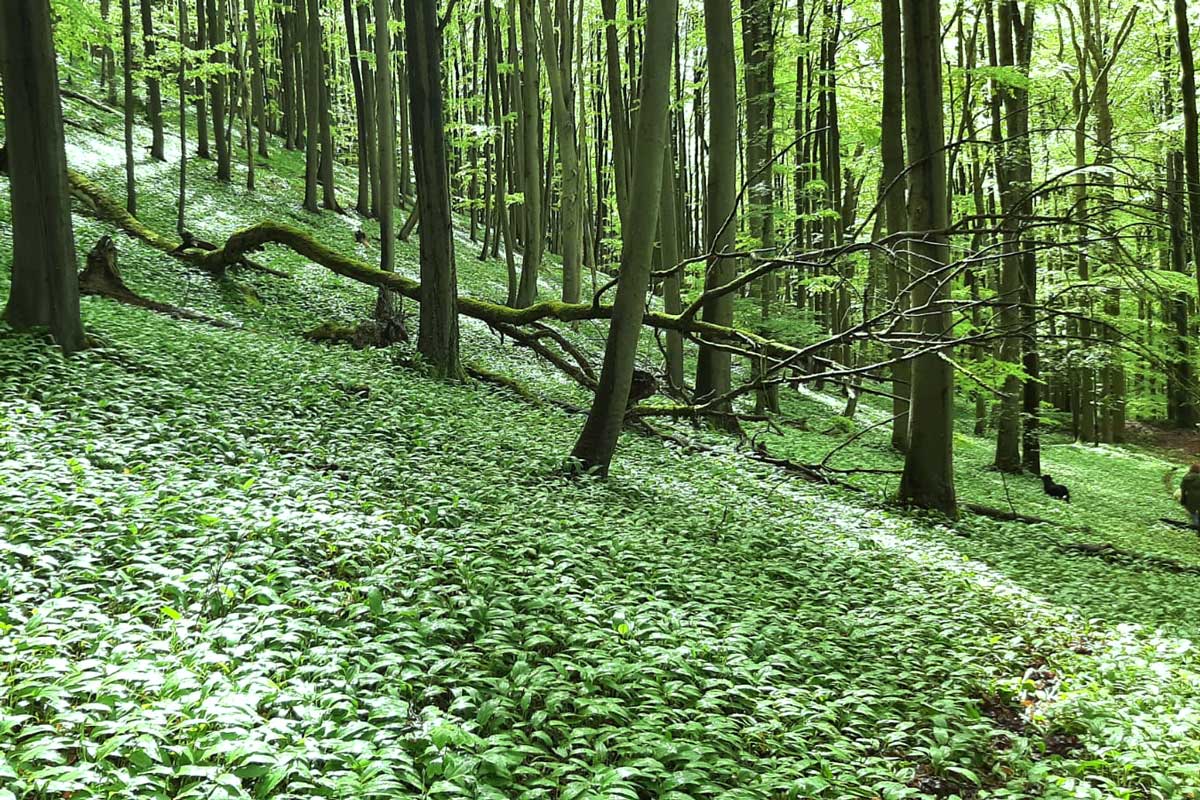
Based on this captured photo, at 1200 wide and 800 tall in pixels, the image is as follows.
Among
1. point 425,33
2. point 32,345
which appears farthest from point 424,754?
point 425,33

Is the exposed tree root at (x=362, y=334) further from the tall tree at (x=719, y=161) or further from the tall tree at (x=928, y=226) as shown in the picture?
the tall tree at (x=928, y=226)

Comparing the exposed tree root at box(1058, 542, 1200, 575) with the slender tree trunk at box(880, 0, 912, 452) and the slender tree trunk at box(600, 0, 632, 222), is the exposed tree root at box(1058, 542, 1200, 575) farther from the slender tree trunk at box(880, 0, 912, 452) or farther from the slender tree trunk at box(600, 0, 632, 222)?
the slender tree trunk at box(600, 0, 632, 222)

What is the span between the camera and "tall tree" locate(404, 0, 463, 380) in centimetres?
970

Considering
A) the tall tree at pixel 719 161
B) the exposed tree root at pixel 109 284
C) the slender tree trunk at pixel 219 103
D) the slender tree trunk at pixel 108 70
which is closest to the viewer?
the tall tree at pixel 719 161

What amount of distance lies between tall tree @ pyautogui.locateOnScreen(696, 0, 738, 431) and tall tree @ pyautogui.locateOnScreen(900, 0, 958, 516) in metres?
2.21

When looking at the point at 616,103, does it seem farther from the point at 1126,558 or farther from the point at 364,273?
the point at 1126,558

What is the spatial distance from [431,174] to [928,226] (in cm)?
647

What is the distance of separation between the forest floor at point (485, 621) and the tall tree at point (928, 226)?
570mm

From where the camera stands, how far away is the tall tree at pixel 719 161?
947 centimetres

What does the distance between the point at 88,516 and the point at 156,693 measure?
1.91 metres

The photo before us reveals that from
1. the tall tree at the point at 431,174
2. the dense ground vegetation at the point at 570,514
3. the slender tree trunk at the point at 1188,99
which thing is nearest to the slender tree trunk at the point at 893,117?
the dense ground vegetation at the point at 570,514

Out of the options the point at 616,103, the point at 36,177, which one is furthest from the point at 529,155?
the point at 36,177

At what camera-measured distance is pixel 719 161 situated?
10031 mm

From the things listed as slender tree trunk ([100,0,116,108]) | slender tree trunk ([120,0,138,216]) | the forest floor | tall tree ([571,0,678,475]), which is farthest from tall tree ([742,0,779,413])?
slender tree trunk ([100,0,116,108])
